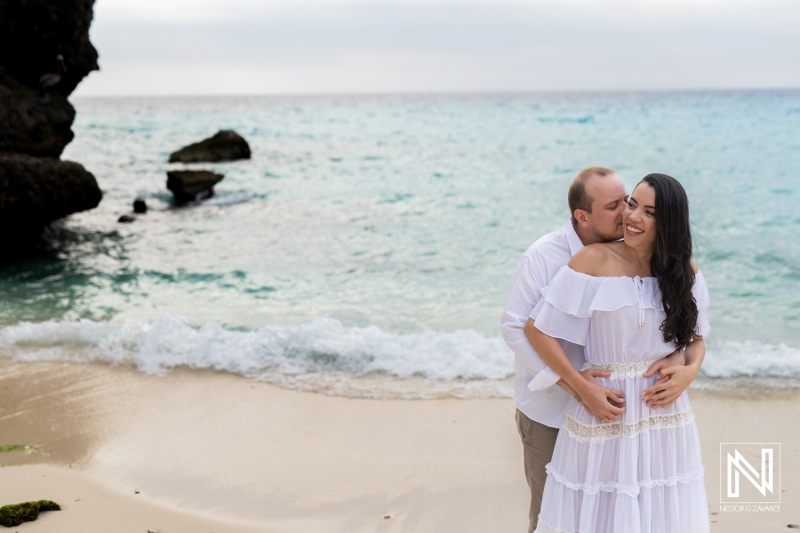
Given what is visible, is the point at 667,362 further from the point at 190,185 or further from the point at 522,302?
the point at 190,185

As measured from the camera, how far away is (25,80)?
12703 millimetres

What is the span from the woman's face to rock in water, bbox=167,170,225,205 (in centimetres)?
1842

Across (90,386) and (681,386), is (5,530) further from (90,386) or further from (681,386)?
(681,386)

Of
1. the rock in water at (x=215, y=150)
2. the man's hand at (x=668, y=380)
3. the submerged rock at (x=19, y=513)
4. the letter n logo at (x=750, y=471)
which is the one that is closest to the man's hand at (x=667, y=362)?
the man's hand at (x=668, y=380)

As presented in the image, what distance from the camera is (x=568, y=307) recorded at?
3.06 metres

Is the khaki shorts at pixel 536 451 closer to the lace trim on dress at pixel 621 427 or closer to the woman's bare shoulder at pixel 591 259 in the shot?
the lace trim on dress at pixel 621 427

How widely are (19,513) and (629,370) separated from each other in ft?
11.6

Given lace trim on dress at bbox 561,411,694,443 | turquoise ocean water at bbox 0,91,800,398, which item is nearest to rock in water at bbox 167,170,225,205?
turquoise ocean water at bbox 0,91,800,398

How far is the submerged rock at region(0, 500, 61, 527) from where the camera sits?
428 centimetres

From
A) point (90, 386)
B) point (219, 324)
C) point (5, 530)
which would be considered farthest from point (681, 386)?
point (219, 324)

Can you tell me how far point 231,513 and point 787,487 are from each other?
3.67m

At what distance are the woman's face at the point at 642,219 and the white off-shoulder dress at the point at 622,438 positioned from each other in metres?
0.16

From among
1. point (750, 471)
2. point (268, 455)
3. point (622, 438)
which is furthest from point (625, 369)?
Answer: point (268, 455)

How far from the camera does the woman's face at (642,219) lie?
3.02 m
